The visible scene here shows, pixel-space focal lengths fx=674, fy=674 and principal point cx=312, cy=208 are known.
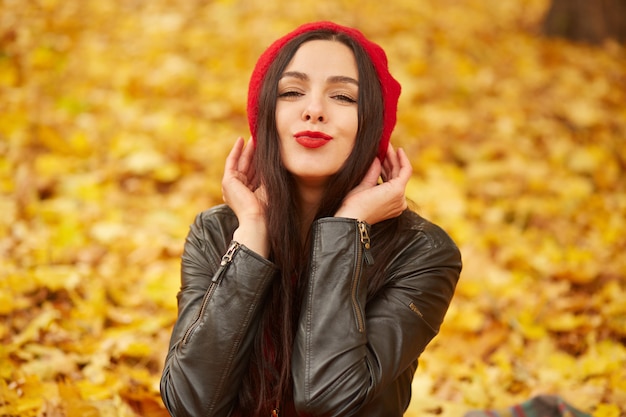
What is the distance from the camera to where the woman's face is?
2.23m

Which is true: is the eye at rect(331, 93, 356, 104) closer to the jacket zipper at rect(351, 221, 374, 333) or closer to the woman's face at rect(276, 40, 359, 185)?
the woman's face at rect(276, 40, 359, 185)

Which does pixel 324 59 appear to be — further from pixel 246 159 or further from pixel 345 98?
pixel 246 159

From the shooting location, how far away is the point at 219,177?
498cm

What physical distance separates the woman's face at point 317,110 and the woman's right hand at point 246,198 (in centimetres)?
17

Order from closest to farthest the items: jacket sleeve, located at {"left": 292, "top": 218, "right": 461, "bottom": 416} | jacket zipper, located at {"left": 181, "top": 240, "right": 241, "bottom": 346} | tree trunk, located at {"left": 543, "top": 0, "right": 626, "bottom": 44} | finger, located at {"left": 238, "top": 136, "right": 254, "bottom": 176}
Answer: jacket sleeve, located at {"left": 292, "top": 218, "right": 461, "bottom": 416} < jacket zipper, located at {"left": 181, "top": 240, "right": 241, "bottom": 346} < finger, located at {"left": 238, "top": 136, "right": 254, "bottom": 176} < tree trunk, located at {"left": 543, "top": 0, "right": 626, "bottom": 44}

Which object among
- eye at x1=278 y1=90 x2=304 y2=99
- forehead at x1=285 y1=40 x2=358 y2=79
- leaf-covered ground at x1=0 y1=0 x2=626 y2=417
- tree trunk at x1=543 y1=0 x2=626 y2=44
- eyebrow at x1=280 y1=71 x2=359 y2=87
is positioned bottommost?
leaf-covered ground at x1=0 y1=0 x2=626 y2=417

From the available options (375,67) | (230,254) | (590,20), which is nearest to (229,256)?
(230,254)

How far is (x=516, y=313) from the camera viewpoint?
395 cm

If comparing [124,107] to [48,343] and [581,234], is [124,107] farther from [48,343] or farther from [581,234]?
[581,234]

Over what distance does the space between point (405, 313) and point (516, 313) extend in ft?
6.65

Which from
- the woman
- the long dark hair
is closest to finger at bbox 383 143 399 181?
the woman

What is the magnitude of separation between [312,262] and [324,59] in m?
0.70

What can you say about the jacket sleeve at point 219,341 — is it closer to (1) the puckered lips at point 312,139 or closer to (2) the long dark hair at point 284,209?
(2) the long dark hair at point 284,209

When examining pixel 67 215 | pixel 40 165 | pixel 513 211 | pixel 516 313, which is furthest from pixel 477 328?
pixel 40 165
